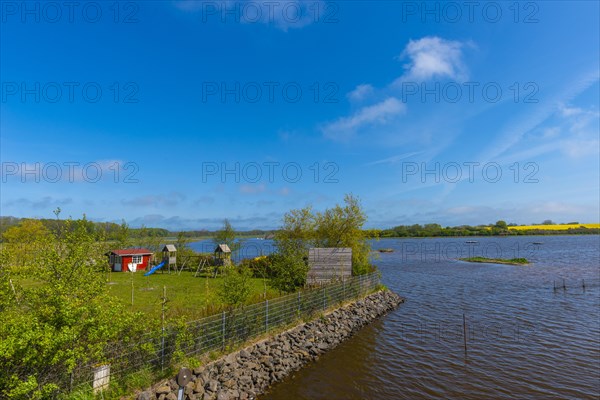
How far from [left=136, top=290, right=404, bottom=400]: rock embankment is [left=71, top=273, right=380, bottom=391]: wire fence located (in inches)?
28.5

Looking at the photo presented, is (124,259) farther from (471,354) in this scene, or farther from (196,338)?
(471,354)

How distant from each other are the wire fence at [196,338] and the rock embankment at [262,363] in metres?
0.72

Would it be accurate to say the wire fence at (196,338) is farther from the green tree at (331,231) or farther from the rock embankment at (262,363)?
the green tree at (331,231)

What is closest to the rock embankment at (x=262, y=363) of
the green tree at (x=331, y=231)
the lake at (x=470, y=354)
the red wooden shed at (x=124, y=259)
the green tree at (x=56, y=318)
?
the lake at (x=470, y=354)

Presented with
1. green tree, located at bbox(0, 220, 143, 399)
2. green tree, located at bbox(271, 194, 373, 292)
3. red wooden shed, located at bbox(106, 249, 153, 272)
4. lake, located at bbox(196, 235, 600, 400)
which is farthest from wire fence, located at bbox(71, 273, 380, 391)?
red wooden shed, located at bbox(106, 249, 153, 272)

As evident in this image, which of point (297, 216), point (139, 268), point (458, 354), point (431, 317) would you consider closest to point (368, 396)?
point (458, 354)

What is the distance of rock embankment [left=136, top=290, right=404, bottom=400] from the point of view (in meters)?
11.6

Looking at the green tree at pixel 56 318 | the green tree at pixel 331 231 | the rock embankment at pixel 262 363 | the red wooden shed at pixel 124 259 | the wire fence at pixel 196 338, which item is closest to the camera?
the green tree at pixel 56 318

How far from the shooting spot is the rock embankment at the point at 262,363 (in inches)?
457

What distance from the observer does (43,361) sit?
820cm

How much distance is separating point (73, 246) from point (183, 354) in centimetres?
581

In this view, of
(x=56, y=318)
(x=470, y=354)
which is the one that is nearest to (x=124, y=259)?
(x=56, y=318)

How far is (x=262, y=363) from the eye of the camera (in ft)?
47.5

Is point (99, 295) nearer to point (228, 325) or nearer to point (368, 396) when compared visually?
point (228, 325)
